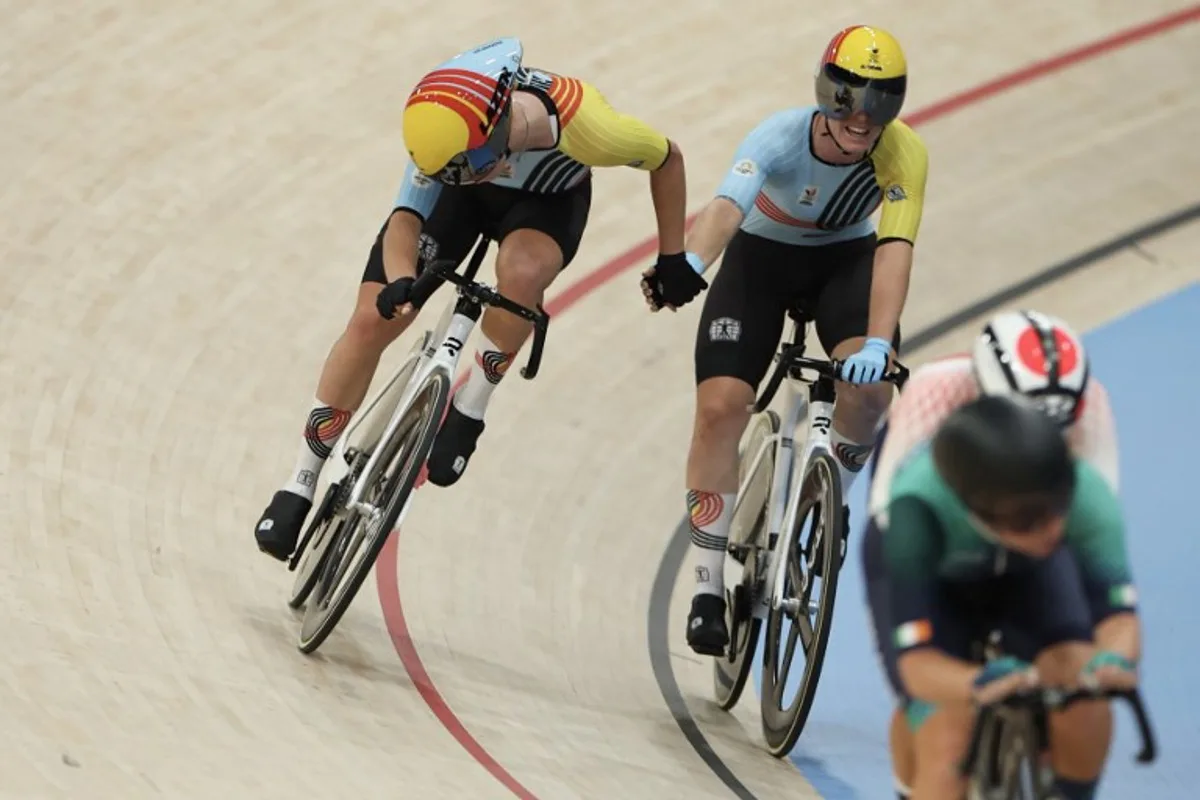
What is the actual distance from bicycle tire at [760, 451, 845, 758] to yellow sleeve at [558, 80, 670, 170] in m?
0.81

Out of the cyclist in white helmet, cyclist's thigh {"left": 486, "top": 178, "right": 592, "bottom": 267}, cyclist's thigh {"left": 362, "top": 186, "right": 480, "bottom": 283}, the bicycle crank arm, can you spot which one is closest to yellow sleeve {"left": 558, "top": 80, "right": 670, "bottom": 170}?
cyclist's thigh {"left": 486, "top": 178, "right": 592, "bottom": 267}

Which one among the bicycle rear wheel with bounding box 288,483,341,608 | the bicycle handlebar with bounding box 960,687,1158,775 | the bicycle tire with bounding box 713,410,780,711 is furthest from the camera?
the bicycle tire with bounding box 713,410,780,711

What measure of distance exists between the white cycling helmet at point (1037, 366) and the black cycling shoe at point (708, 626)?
1.85 m

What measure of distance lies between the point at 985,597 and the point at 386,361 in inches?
145

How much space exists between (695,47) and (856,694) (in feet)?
11.1

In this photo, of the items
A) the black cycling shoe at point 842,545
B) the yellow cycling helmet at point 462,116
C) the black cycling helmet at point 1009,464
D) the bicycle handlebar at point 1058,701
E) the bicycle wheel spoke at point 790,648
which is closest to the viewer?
the black cycling helmet at point 1009,464

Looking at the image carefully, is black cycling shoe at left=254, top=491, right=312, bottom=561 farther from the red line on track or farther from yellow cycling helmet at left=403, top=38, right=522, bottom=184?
yellow cycling helmet at left=403, top=38, right=522, bottom=184

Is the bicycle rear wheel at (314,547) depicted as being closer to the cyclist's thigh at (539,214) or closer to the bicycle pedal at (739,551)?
the cyclist's thigh at (539,214)

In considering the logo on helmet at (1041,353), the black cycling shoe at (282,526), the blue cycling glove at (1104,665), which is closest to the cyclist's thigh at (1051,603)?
the blue cycling glove at (1104,665)

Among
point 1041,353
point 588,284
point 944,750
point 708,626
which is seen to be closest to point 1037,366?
point 1041,353

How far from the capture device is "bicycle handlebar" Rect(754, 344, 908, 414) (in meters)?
4.04

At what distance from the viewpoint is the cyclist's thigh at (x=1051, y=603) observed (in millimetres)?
2666

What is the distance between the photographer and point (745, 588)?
4.60 meters

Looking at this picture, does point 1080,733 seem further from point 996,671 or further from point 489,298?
point 489,298
